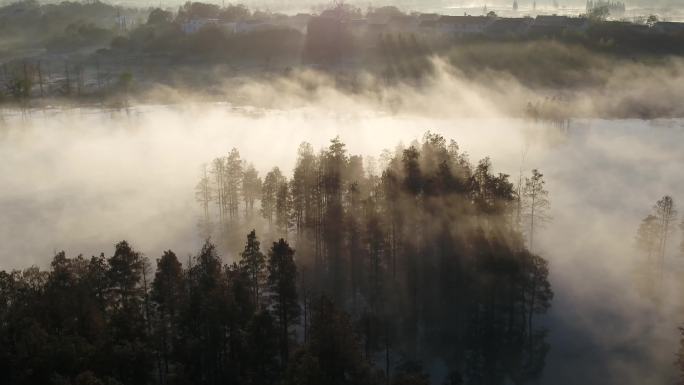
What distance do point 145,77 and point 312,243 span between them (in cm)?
4805

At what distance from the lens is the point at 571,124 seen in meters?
50.0

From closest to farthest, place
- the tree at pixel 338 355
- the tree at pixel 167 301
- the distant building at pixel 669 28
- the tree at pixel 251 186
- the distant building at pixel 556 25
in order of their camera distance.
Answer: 1. the tree at pixel 338 355
2. the tree at pixel 167 301
3. the tree at pixel 251 186
4. the distant building at pixel 669 28
5. the distant building at pixel 556 25

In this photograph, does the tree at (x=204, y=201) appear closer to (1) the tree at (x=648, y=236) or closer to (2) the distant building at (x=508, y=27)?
(1) the tree at (x=648, y=236)

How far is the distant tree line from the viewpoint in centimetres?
1396

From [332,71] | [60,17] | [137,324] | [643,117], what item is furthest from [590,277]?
[60,17]

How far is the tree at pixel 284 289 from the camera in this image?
17281 mm

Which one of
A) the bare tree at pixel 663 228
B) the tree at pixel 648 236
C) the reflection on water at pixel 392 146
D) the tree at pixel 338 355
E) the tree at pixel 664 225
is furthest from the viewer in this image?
the tree at pixel 664 225

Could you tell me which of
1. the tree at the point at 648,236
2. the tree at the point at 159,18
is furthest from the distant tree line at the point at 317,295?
the tree at the point at 159,18

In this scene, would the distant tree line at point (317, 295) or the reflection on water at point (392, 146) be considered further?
A: the reflection on water at point (392, 146)

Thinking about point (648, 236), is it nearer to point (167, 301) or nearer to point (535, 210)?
point (535, 210)

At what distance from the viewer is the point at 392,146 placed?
1586 inches

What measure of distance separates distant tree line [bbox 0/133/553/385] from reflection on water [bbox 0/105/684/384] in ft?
4.17

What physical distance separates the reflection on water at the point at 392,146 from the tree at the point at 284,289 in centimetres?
512

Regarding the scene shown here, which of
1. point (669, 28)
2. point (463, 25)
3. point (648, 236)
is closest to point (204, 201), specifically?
point (648, 236)
